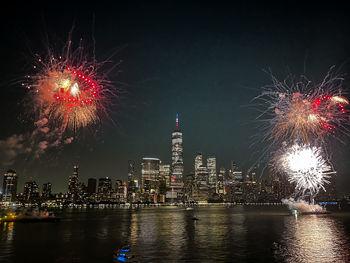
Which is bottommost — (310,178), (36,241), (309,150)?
(36,241)

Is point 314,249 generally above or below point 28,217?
below

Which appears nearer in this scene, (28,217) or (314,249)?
(314,249)

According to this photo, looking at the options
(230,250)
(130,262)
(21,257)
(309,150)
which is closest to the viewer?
(130,262)

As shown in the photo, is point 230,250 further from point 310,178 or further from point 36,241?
point 310,178

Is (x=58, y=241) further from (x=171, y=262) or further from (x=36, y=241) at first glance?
(x=171, y=262)

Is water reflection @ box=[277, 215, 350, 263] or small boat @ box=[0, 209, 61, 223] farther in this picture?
small boat @ box=[0, 209, 61, 223]

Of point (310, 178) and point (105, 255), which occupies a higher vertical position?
point (310, 178)

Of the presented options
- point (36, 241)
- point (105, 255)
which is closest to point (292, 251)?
point (105, 255)

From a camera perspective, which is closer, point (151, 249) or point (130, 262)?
point (130, 262)

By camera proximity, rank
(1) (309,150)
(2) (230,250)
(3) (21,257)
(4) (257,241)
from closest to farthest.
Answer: (3) (21,257), (2) (230,250), (4) (257,241), (1) (309,150)

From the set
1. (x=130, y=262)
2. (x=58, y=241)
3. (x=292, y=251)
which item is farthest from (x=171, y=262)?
(x=58, y=241)

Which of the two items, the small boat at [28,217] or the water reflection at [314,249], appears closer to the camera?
the water reflection at [314,249]
